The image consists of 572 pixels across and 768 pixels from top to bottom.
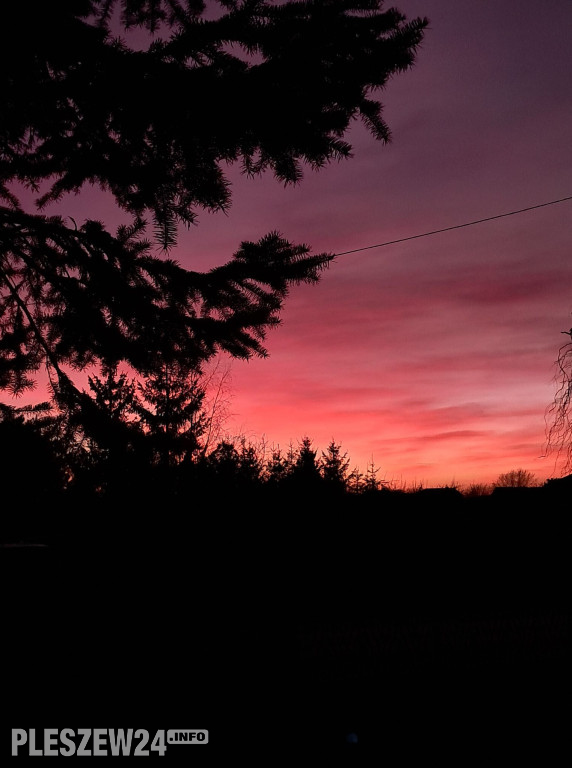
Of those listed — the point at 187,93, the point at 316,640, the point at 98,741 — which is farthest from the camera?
the point at 316,640

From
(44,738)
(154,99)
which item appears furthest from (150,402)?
(154,99)

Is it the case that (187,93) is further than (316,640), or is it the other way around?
(316,640)

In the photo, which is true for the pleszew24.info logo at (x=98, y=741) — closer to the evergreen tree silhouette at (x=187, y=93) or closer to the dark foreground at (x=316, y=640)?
the dark foreground at (x=316, y=640)

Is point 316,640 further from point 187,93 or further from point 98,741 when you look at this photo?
point 187,93

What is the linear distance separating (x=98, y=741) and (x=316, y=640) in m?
2.29

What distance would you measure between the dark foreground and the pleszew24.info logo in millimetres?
145

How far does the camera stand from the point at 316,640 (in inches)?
237

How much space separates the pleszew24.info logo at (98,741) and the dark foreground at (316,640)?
145 millimetres

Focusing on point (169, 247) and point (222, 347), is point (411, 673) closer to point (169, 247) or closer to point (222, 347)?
point (222, 347)

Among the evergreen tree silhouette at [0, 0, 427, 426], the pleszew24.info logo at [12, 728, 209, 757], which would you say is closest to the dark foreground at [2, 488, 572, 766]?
the pleszew24.info logo at [12, 728, 209, 757]

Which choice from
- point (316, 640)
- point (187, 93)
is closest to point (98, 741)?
point (316, 640)

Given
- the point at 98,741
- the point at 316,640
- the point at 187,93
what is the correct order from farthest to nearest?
the point at 316,640, the point at 98,741, the point at 187,93

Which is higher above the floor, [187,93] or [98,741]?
[187,93]

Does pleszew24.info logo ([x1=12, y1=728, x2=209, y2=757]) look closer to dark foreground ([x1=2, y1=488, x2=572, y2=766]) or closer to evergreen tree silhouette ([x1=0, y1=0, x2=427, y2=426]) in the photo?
dark foreground ([x1=2, y1=488, x2=572, y2=766])
